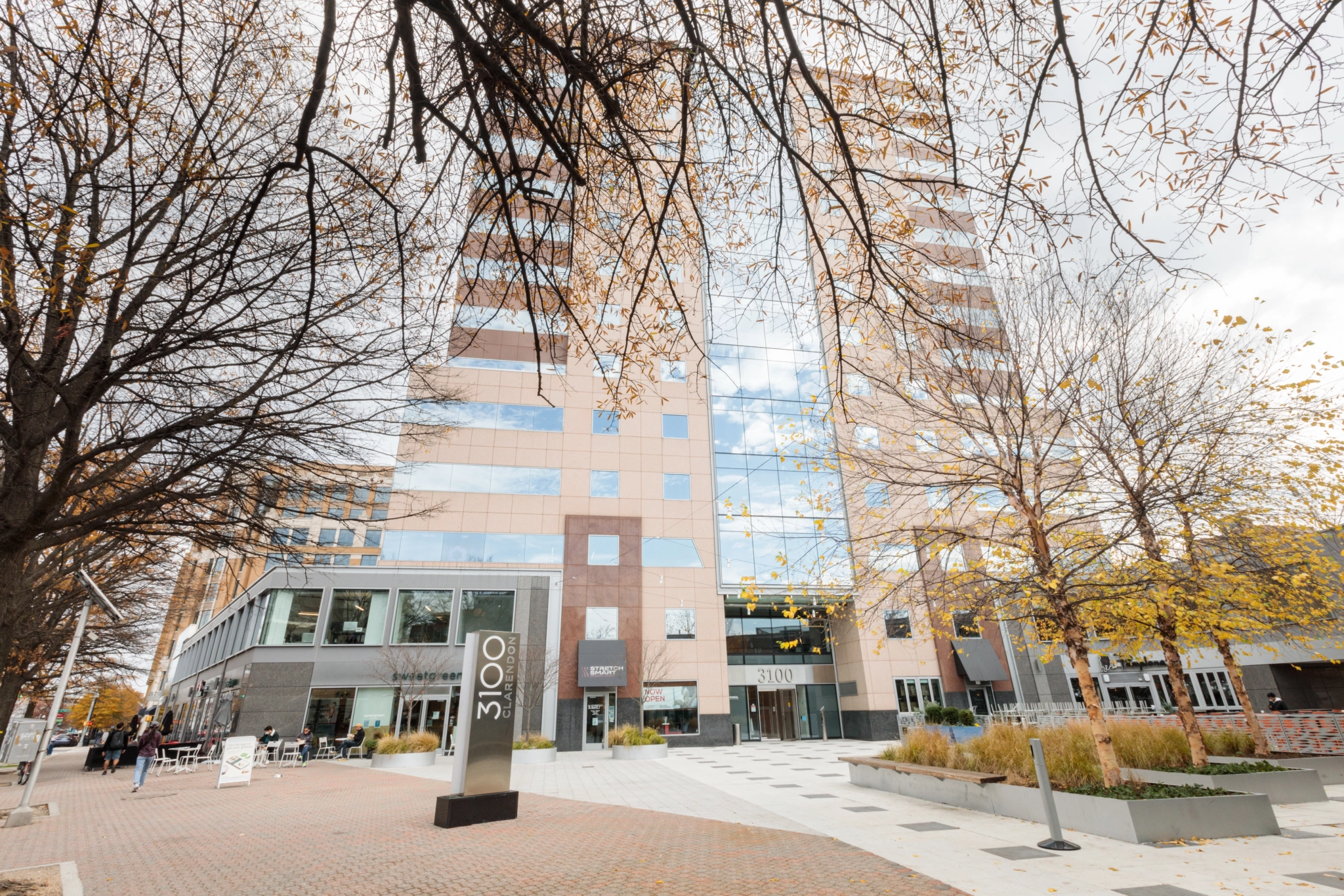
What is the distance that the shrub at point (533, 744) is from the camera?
2039cm

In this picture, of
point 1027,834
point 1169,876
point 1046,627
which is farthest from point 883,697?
point 1169,876

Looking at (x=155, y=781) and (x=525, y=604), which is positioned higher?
(x=525, y=604)

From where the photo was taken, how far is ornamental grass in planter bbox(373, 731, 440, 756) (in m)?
19.7

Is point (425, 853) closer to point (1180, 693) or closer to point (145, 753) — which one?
point (1180, 693)

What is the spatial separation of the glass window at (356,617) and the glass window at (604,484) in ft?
33.9

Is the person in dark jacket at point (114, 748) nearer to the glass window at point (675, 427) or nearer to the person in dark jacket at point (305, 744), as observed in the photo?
the person in dark jacket at point (305, 744)

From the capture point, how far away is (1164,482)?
33.7 feet

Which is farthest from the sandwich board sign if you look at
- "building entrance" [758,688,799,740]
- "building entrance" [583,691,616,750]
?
"building entrance" [758,688,799,740]

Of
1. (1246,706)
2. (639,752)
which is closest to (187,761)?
(639,752)

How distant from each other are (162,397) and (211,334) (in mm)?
1595

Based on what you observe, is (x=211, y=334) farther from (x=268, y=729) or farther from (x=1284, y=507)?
(x=268, y=729)

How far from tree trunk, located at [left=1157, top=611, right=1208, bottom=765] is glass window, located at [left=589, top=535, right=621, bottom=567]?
69.2ft

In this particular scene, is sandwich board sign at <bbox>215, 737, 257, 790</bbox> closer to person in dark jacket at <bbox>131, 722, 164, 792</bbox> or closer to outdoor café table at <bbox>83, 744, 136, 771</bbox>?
person in dark jacket at <bbox>131, 722, 164, 792</bbox>

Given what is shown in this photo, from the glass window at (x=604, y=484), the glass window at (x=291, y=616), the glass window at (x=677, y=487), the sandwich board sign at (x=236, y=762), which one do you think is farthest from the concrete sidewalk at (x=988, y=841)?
the glass window at (x=291, y=616)
